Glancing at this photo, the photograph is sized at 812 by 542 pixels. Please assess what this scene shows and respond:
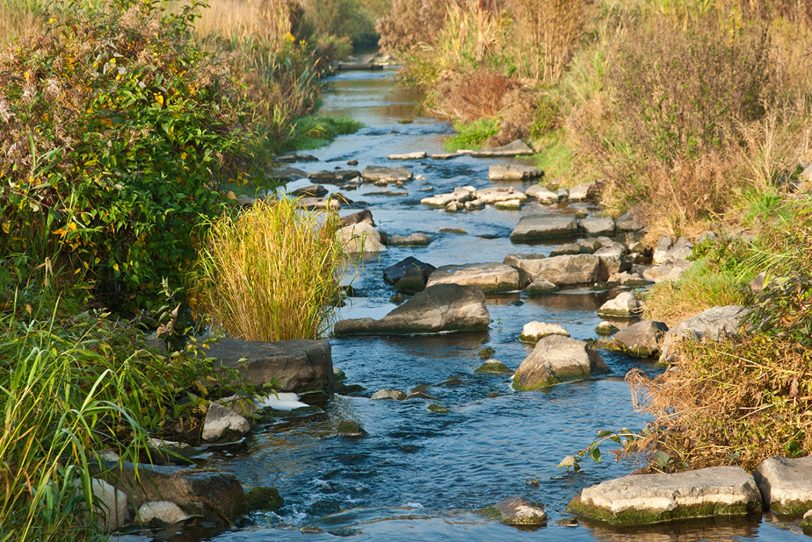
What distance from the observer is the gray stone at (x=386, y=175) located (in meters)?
18.1

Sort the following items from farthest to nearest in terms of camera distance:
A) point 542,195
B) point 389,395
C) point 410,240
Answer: point 542,195
point 410,240
point 389,395

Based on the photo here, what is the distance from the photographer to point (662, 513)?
18.9 feet

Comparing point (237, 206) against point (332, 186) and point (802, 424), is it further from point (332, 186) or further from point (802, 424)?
point (332, 186)

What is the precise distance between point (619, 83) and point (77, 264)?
7897mm

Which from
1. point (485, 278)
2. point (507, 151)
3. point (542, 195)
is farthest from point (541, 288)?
point (507, 151)

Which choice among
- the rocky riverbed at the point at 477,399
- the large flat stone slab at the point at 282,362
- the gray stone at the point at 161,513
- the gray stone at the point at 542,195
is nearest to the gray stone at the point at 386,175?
the gray stone at the point at 542,195

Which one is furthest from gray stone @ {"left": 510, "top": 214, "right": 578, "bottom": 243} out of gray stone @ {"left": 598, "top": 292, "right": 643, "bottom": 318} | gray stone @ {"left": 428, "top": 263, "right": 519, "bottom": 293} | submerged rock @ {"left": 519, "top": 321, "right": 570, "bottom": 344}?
submerged rock @ {"left": 519, "top": 321, "right": 570, "bottom": 344}

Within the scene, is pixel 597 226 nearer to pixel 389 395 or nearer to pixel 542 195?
pixel 542 195

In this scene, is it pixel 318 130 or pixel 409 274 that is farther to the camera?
pixel 318 130

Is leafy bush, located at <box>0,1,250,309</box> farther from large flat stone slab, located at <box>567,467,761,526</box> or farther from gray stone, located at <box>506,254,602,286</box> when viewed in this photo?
large flat stone slab, located at <box>567,467,761,526</box>

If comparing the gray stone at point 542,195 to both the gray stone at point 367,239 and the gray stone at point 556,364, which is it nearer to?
the gray stone at point 367,239

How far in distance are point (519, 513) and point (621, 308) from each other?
15.6 feet

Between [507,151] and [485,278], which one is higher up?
[507,151]

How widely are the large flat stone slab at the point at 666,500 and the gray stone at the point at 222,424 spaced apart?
2.38 m
